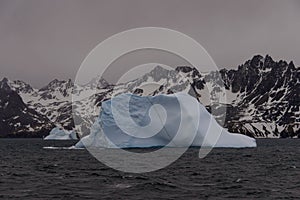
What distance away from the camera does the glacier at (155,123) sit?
83.6 meters

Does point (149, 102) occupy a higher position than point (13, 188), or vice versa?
point (149, 102)

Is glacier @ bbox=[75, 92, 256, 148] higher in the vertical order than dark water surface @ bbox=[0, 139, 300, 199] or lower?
higher

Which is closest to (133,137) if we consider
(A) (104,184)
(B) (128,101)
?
Result: (B) (128,101)

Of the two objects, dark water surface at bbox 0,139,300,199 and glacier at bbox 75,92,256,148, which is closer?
dark water surface at bbox 0,139,300,199

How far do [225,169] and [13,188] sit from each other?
2298 cm

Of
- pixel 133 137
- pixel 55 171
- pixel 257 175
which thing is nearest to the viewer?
pixel 257 175

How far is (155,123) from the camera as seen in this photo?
282ft

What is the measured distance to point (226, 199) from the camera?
92.0 ft

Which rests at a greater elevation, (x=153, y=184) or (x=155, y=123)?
(x=155, y=123)

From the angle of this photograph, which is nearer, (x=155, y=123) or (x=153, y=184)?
(x=153, y=184)

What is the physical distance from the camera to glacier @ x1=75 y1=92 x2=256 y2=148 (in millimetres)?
83625

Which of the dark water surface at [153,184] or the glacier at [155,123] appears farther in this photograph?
the glacier at [155,123]

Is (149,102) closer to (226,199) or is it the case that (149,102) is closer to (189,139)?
(189,139)

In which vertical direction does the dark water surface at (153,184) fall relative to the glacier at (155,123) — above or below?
below
